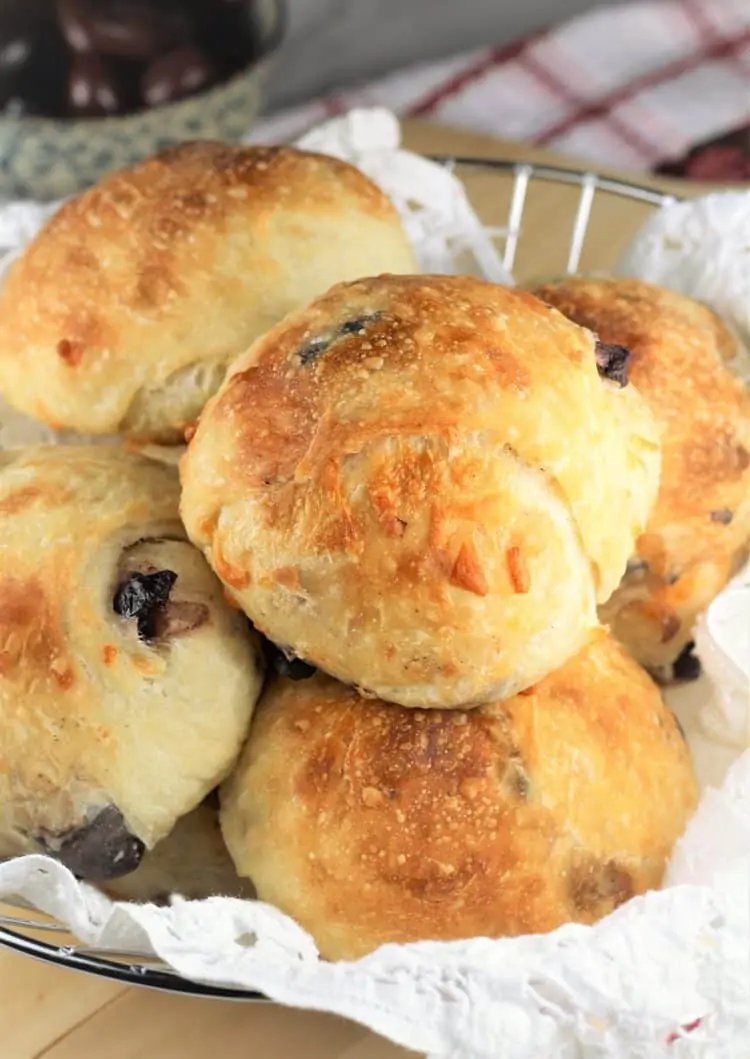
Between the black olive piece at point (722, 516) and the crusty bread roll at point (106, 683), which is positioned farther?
the black olive piece at point (722, 516)

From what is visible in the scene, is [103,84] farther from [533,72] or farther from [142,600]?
[142,600]

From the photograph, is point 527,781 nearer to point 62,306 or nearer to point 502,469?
point 502,469

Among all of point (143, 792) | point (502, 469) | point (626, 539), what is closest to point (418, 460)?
point (502, 469)

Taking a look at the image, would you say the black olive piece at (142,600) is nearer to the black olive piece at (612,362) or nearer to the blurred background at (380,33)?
the black olive piece at (612,362)

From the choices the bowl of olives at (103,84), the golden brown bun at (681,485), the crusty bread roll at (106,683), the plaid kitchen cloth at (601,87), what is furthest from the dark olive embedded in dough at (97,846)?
the plaid kitchen cloth at (601,87)

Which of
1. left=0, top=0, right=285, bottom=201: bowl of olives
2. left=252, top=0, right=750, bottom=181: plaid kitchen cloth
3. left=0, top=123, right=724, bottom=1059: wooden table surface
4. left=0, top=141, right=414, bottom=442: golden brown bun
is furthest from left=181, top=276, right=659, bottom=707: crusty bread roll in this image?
left=252, top=0, right=750, bottom=181: plaid kitchen cloth

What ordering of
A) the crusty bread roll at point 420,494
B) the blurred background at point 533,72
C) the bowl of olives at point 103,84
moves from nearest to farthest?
the crusty bread roll at point 420,494
the bowl of olives at point 103,84
the blurred background at point 533,72

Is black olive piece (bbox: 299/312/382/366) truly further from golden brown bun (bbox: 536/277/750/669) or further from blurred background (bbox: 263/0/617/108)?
blurred background (bbox: 263/0/617/108)
